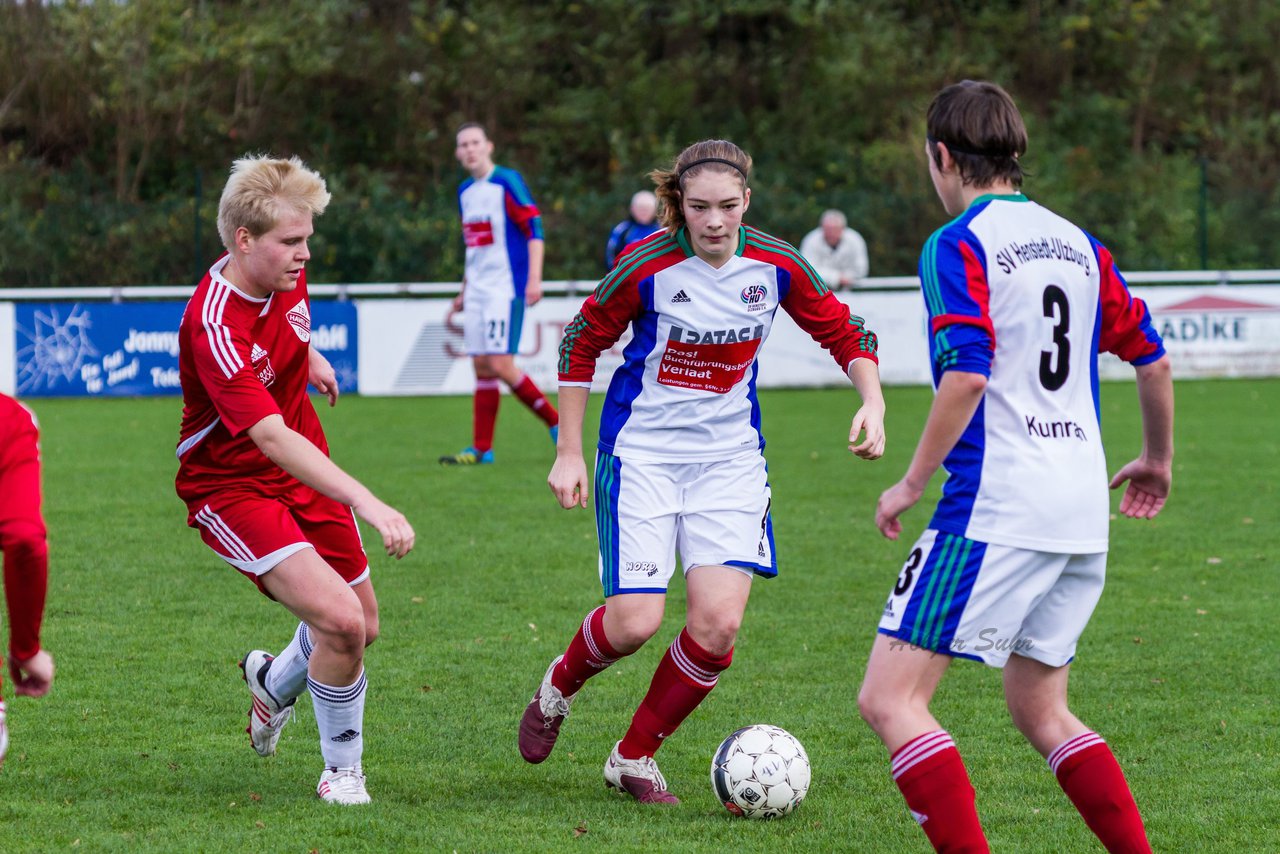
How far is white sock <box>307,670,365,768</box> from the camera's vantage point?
434 cm

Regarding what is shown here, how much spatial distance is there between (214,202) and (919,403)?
408 inches

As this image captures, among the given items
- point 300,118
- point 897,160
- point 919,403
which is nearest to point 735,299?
point 919,403

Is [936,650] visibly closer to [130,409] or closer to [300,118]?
[130,409]

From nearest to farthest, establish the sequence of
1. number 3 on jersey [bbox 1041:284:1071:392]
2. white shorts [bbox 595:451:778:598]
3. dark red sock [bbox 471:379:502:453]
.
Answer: number 3 on jersey [bbox 1041:284:1071:392]
white shorts [bbox 595:451:778:598]
dark red sock [bbox 471:379:502:453]

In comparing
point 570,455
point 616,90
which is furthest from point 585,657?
point 616,90

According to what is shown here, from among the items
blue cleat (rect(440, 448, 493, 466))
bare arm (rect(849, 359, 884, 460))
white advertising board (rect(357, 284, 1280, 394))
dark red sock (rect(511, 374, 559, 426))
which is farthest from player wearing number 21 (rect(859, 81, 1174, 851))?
white advertising board (rect(357, 284, 1280, 394))

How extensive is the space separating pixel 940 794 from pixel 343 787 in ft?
5.85

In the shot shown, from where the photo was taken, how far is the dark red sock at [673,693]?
4.47 meters

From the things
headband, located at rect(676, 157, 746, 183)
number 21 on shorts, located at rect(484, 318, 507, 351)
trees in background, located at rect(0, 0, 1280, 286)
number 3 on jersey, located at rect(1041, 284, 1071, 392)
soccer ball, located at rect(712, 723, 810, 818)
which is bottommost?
soccer ball, located at rect(712, 723, 810, 818)

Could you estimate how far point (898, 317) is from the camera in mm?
18281

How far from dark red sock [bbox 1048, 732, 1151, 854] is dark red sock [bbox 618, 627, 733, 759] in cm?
119

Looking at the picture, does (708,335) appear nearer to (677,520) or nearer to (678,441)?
(678,441)

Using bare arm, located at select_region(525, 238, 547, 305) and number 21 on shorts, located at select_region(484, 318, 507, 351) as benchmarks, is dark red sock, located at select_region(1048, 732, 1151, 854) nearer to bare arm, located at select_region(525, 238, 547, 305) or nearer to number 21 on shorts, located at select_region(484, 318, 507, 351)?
bare arm, located at select_region(525, 238, 547, 305)

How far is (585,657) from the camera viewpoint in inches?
182
